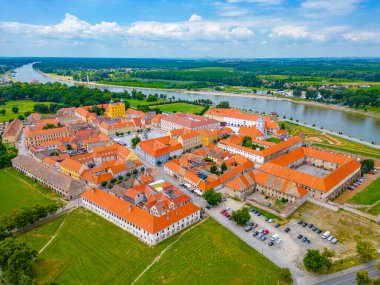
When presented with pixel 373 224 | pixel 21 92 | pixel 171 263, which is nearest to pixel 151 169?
pixel 171 263

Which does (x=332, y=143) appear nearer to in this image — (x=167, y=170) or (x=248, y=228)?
(x=167, y=170)

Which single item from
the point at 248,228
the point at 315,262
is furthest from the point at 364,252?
the point at 248,228

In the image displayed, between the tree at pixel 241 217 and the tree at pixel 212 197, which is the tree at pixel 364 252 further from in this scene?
the tree at pixel 212 197

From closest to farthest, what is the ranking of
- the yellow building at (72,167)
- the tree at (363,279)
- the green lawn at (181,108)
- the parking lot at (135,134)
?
the tree at (363,279), the yellow building at (72,167), the parking lot at (135,134), the green lawn at (181,108)

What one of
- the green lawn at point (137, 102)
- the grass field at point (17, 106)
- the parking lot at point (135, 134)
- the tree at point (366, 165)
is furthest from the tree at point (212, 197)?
the green lawn at point (137, 102)

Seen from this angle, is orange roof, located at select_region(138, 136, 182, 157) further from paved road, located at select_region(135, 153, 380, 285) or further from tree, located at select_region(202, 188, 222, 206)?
paved road, located at select_region(135, 153, 380, 285)
